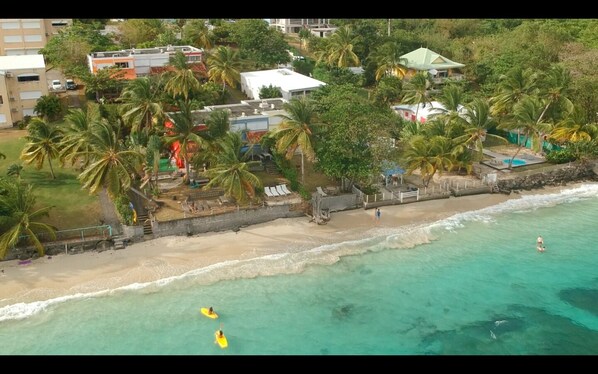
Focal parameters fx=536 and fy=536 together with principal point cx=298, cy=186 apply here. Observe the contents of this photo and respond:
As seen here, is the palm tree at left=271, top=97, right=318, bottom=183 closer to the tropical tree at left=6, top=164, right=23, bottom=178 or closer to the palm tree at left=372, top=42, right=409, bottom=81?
the tropical tree at left=6, top=164, right=23, bottom=178

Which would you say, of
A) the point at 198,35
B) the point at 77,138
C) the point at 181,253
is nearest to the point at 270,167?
the point at 181,253

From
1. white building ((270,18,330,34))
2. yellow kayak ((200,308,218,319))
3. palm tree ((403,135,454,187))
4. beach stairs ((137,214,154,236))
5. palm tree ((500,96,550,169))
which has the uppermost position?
white building ((270,18,330,34))

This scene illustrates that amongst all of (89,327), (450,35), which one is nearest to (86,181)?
(89,327)

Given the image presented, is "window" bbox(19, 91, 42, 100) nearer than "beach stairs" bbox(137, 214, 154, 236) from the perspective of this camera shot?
No

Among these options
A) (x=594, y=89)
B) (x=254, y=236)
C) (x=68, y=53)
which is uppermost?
(x=68, y=53)

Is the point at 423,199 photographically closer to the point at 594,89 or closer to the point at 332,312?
the point at 332,312

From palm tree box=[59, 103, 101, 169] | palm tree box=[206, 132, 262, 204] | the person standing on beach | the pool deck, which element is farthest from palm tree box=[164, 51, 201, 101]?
the person standing on beach

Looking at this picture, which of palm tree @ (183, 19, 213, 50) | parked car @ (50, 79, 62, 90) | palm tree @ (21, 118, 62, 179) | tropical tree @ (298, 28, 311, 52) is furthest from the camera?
tropical tree @ (298, 28, 311, 52)
